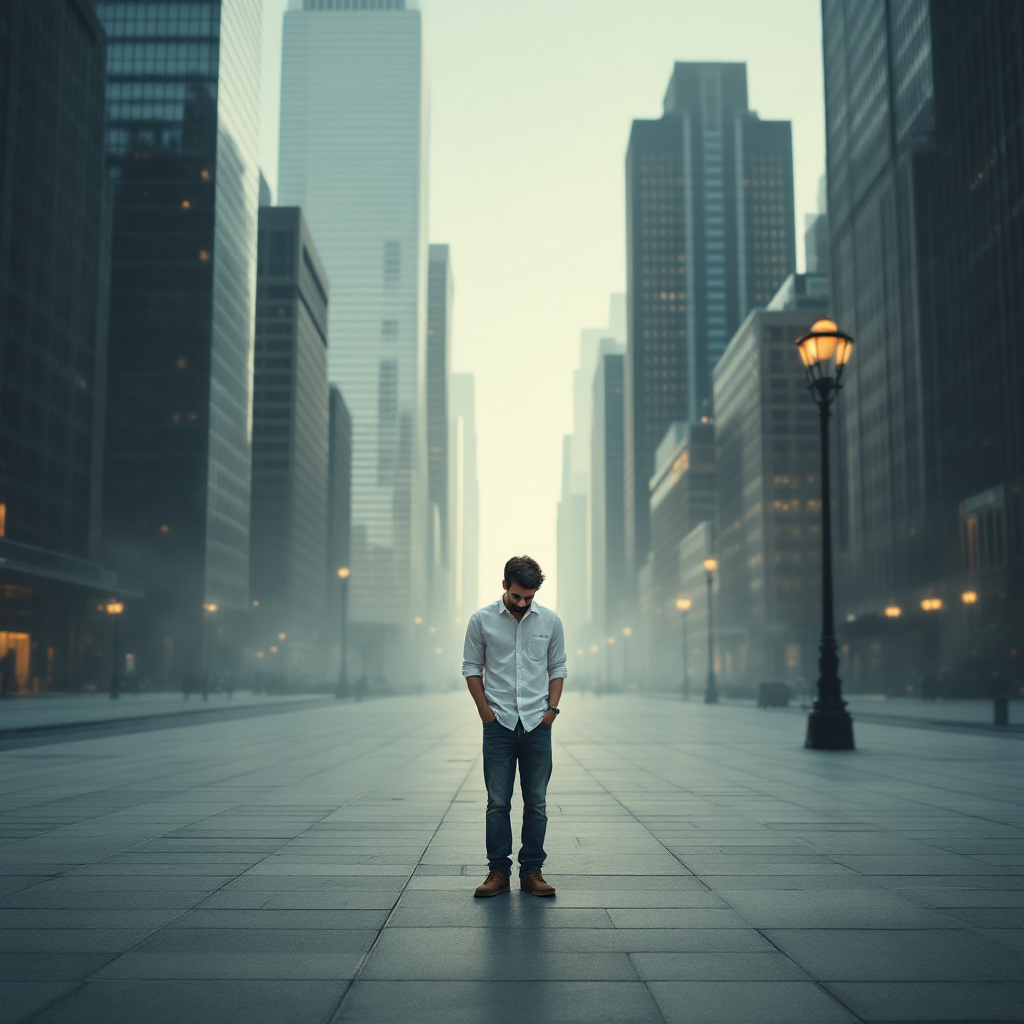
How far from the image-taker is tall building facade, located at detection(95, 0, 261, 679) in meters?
96.8

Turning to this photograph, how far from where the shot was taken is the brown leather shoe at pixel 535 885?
6648mm

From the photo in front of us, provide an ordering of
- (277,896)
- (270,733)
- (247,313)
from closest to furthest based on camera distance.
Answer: (277,896), (270,733), (247,313)

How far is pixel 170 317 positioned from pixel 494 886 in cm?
9930

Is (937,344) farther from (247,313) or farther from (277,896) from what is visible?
(277,896)

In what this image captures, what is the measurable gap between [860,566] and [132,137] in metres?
76.0

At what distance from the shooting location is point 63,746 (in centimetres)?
2102

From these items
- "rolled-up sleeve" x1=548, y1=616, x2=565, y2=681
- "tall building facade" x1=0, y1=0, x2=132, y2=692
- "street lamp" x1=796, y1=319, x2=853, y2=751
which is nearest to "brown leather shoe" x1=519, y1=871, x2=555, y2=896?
"rolled-up sleeve" x1=548, y1=616, x2=565, y2=681

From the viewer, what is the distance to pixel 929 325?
7819 centimetres

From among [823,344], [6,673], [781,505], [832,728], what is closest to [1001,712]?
[832,728]

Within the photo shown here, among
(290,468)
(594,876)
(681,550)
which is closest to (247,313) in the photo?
(290,468)

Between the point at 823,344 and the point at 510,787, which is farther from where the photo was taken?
the point at 823,344

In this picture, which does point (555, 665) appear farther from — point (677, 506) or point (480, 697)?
point (677, 506)

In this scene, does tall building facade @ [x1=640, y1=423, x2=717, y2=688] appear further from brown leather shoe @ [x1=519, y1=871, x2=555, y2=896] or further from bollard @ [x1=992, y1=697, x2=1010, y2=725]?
brown leather shoe @ [x1=519, y1=871, x2=555, y2=896]

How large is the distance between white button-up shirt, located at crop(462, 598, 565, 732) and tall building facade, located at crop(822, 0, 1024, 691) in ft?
178
